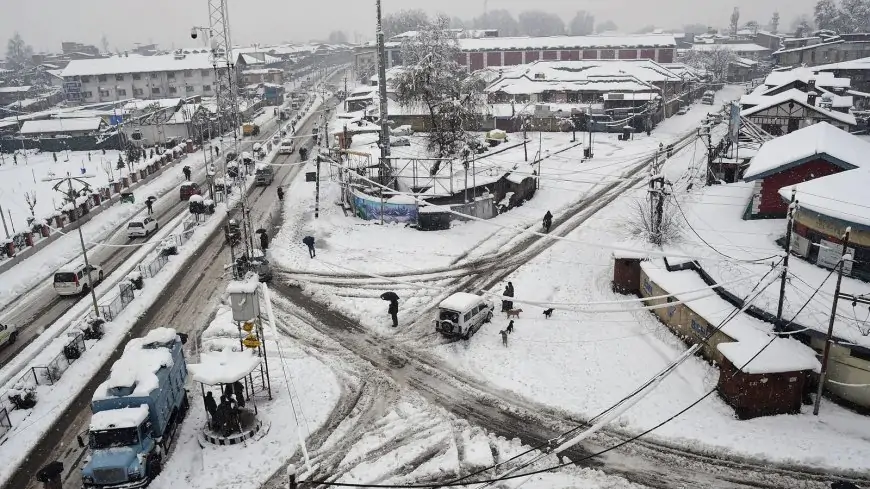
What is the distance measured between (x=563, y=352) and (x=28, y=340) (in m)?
22.9

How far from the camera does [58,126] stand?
7700 centimetres

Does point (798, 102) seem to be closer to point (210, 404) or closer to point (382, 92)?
point (382, 92)

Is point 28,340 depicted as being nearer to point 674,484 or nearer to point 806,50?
point 674,484

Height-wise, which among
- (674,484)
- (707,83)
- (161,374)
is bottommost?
(674,484)

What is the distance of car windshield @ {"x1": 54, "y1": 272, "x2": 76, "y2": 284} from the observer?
30031 millimetres

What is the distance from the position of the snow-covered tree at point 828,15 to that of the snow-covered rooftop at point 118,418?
150947 mm

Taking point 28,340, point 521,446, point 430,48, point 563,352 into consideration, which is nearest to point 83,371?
point 28,340

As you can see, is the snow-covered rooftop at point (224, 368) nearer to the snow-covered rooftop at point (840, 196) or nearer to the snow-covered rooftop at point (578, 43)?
the snow-covered rooftop at point (840, 196)

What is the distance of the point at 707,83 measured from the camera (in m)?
109

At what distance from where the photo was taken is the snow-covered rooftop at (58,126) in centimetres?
7662

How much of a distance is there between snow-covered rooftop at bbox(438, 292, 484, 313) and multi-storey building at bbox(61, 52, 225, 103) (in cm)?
10107

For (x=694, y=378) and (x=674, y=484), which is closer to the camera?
(x=674, y=484)

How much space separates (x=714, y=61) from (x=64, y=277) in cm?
13023

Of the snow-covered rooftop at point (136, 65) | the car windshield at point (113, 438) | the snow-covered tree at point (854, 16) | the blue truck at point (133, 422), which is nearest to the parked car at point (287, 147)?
the blue truck at point (133, 422)
